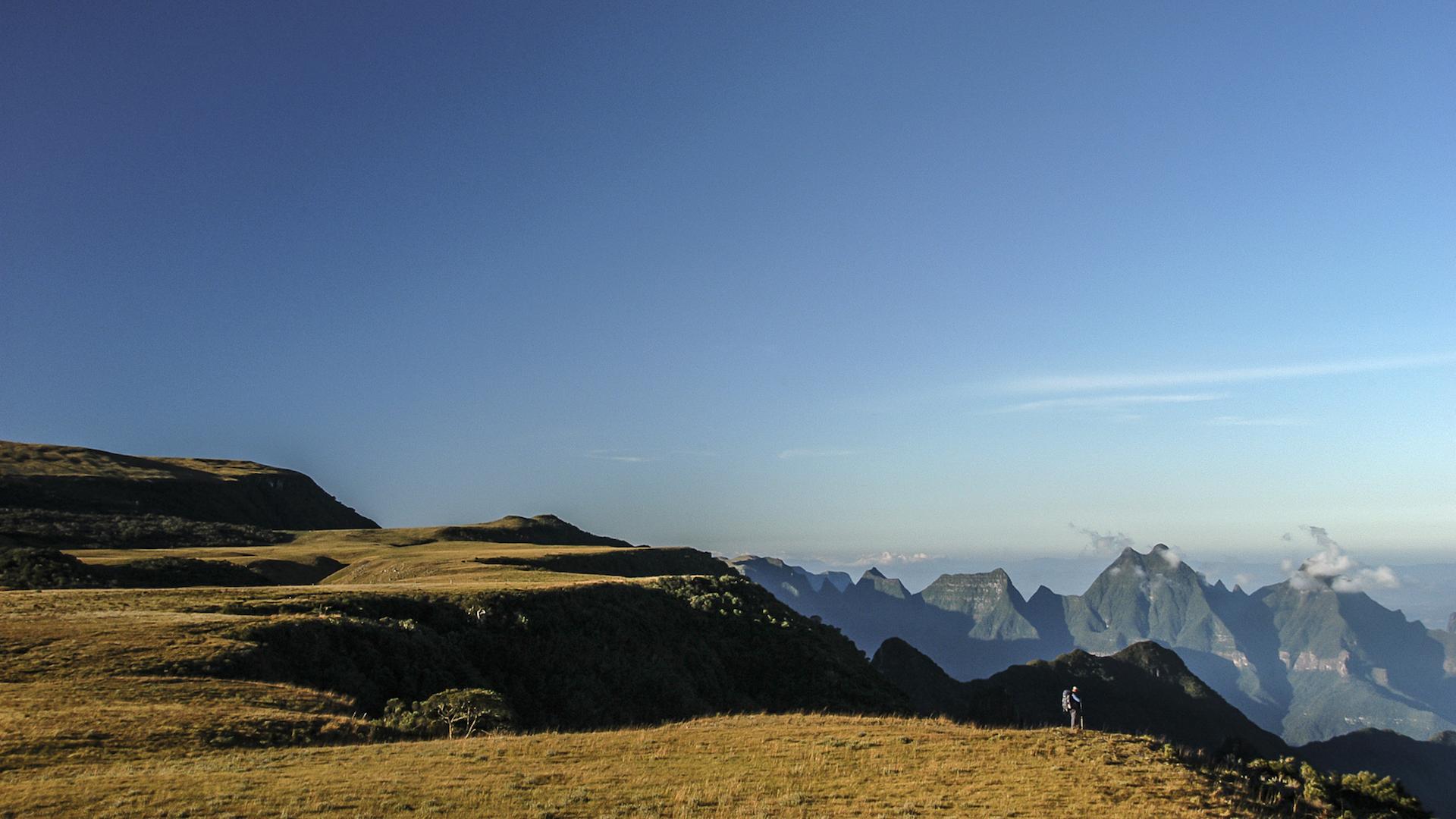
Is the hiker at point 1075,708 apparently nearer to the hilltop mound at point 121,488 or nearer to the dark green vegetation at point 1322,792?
the dark green vegetation at point 1322,792

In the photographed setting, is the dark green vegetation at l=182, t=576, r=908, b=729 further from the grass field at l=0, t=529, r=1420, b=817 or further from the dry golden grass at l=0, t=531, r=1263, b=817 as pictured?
the dry golden grass at l=0, t=531, r=1263, b=817

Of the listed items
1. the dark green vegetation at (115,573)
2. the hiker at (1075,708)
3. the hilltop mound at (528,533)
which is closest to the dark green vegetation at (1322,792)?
the hiker at (1075,708)

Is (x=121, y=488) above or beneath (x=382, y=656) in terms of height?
above

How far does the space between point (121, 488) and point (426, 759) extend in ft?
561

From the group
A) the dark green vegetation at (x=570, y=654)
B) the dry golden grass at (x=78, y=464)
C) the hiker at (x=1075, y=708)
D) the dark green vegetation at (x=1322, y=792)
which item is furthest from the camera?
the dry golden grass at (x=78, y=464)

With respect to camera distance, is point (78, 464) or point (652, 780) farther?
point (78, 464)

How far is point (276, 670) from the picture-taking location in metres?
40.4

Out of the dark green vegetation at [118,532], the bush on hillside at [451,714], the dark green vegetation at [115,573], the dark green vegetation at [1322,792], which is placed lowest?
the dark green vegetation at [1322,792]

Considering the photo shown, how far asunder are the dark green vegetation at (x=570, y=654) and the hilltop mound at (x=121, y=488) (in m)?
106

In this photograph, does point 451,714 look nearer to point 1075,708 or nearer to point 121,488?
point 1075,708

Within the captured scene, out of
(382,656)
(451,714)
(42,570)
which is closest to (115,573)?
(42,570)

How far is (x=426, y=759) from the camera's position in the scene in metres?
27.7

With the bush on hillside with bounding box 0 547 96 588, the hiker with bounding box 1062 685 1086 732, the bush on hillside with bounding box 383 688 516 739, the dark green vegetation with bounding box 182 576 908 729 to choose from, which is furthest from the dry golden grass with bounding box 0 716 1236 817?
the bush on hillside with bounding box 0 547 96 588

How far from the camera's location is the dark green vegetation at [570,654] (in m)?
44.2
